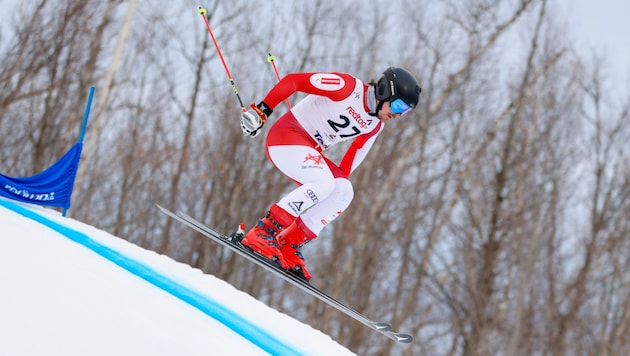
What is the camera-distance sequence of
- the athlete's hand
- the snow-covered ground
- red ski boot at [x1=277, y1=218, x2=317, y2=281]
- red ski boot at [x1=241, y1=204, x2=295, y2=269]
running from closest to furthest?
the snow-covered ground < the athlete's hand < red ski boot at [x1=241, y1=204, x2=295, y2=269] < red ski boot at [x1=277, y1=218, x2=317, y2=281]

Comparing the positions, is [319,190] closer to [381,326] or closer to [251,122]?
[251,122]

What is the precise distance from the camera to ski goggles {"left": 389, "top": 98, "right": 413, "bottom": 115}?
17.5ft

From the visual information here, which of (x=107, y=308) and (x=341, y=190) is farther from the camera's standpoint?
(x=341, y=190)

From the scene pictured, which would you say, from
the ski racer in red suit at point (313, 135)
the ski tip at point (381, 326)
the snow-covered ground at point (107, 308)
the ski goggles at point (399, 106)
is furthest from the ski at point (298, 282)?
the ski goggles at point (399, 106)

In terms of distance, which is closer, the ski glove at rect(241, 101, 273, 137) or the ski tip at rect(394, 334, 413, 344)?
the ski glove at rect(241, 101, 273, 137)

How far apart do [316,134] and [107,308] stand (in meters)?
2.50

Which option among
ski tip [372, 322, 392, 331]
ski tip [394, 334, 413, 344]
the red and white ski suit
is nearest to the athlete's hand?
the red and white ski suit

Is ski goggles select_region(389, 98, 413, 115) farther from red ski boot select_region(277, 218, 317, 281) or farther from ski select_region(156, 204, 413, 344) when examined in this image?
ski select_region(156, 204, 413, 344)

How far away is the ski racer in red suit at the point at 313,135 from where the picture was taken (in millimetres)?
5344

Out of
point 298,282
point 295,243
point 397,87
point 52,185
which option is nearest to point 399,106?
point 397,87

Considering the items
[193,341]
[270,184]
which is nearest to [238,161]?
[270,184]

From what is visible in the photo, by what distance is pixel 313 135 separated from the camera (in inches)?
225

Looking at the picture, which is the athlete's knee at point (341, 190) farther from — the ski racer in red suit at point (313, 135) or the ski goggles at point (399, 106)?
the ski goggles at point (399, 106)

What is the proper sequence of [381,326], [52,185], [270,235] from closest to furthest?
[381,326] → [270,235] → [52,185]
